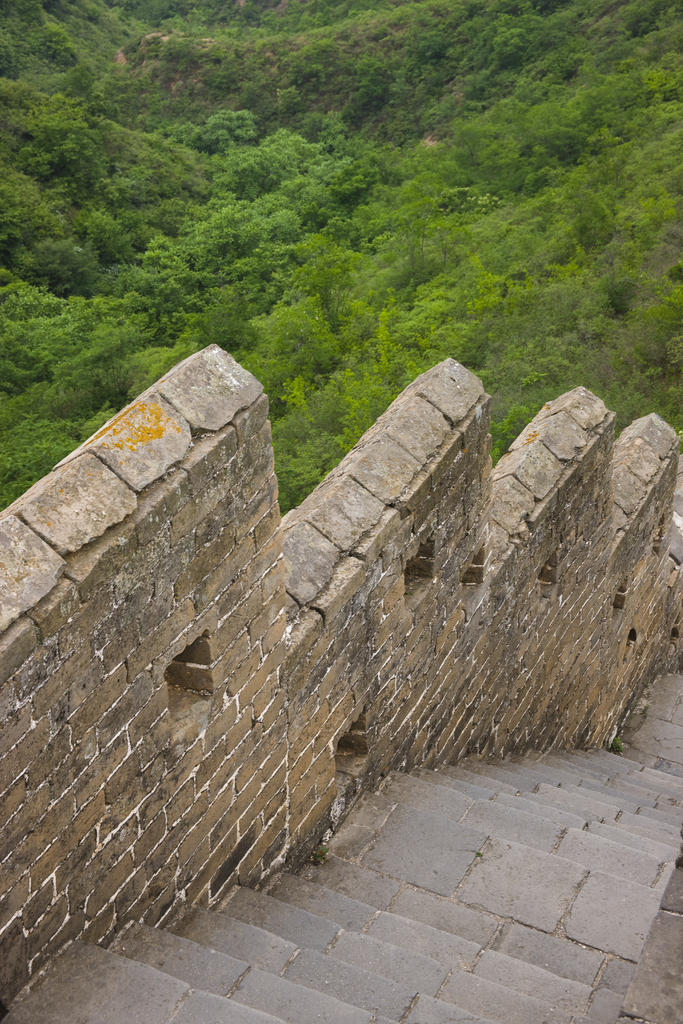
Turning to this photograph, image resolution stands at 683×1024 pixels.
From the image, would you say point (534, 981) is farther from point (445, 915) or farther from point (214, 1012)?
point (214, 1012)

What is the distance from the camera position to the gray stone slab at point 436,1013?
272cm

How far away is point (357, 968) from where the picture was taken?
114 inches

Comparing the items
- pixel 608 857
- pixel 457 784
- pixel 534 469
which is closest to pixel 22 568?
pixel 457 784

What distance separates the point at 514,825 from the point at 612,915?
69 centimetres

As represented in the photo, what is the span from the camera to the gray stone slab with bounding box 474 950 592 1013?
2959mm

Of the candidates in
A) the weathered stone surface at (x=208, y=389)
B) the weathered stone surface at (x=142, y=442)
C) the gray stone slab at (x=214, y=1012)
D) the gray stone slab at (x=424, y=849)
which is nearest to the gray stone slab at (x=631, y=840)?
the gray stone slab at (x=424, y=849)

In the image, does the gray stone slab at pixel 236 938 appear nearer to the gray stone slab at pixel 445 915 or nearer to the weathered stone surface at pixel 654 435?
the gray stone slab at pixel 445 915

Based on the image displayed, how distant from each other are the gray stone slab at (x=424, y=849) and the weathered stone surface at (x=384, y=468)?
5.12 ft

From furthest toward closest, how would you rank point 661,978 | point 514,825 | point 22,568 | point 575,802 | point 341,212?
point 341,212 → point 575,802 → point 514,825 → point 22,568 → point 661,978

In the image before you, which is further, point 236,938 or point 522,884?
Answer: point 522,884

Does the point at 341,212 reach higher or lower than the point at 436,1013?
higher

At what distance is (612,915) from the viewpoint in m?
3.51

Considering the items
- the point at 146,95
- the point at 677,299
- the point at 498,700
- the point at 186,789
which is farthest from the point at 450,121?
the point at 186,789

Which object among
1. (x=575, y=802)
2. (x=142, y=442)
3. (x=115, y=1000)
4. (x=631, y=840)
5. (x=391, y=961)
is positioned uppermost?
(x=142, y=442)
